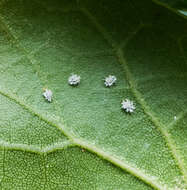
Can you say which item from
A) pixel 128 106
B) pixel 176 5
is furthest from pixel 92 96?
pixel 176 5

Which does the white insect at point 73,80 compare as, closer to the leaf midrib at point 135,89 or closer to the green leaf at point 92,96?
the green leaf at point 92,96

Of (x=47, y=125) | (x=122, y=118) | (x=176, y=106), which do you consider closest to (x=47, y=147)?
(x=47, y=125)

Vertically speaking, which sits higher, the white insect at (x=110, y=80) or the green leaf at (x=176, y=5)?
the green leaf at (x=176, y=5)

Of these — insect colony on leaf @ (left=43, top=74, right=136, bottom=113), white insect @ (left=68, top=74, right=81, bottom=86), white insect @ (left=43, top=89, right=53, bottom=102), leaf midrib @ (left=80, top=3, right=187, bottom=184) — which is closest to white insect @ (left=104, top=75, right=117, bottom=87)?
insect colony on leaf @ (left=43, top=74, right=136, bottom=113)

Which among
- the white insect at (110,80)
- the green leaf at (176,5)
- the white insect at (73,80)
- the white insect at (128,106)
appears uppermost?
the green leaf at (176,5)

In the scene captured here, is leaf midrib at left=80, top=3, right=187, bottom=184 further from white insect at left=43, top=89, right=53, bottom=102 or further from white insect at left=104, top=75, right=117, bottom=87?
white insect at left=43, top=89, right=53, bottom=102


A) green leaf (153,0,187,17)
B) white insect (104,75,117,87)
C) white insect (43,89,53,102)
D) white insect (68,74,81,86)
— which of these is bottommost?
white insect (43,89,53,102)

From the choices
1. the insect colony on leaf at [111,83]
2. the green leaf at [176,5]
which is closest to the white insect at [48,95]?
the insect colony on leaf at [111,83]
